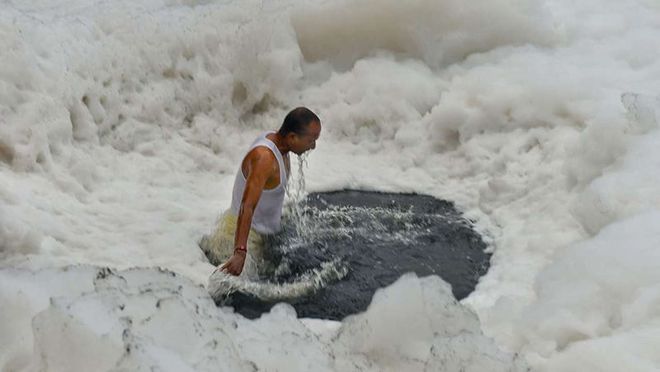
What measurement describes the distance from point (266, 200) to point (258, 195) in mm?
335

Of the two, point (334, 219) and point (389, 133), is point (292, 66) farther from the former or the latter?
point (334, 219)

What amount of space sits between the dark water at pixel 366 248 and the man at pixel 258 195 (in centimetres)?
12

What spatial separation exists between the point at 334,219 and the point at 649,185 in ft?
5.54

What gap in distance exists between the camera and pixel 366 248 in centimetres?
435

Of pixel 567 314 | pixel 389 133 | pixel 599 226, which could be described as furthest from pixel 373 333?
pixel 389 133

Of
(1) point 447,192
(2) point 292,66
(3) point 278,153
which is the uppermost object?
(3) point 278,153

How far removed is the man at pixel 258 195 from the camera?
3775 mm

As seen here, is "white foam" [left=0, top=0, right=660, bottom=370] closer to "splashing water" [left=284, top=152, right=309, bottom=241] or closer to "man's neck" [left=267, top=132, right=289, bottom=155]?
"splashing water" [left=284, top=152, right=309, bottom=241]

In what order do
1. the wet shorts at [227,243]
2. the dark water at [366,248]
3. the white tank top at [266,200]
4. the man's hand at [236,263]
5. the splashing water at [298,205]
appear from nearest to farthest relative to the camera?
the man's hand at [236,263], the dark water at [366,248], the white tank top at [266,200], the wet shorts at [227,243], the splashing water at [298,205]

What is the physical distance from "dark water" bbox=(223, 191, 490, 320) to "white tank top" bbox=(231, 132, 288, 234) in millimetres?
91

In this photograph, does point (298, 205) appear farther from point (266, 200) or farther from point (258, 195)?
point (258, 195)

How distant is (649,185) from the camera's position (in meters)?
4.10

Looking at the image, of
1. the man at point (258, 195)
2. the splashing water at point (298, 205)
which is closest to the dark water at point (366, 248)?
the splashing water at point (298, 205)

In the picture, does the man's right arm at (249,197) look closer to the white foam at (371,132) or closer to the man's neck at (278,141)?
the man's neck at (278,141)
